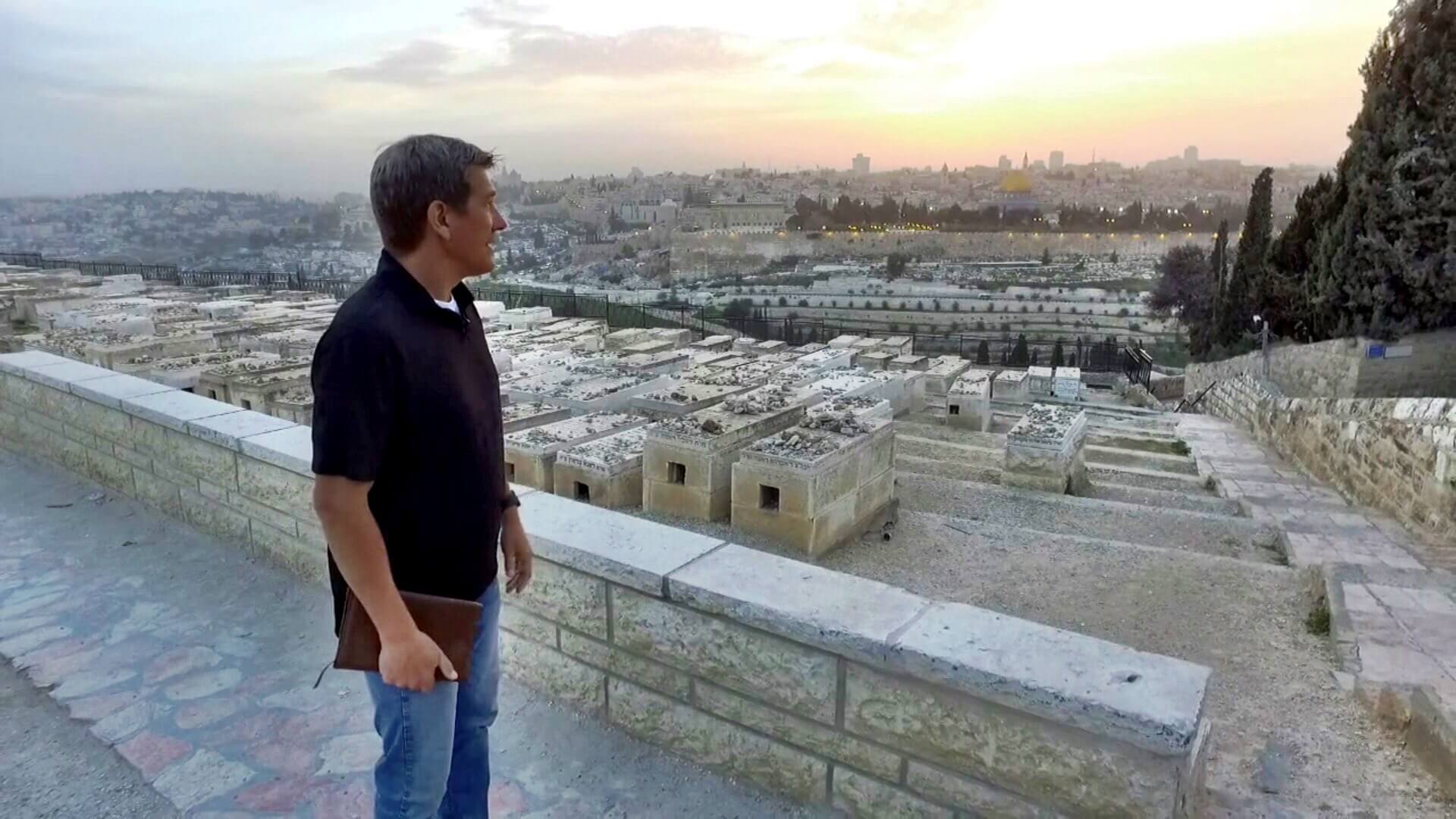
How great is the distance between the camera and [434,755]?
1658mm

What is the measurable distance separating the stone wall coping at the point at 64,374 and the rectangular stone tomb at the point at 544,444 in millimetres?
2783

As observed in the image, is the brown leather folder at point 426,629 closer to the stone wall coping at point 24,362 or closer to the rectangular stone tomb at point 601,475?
the stone wall coping at point 24,362

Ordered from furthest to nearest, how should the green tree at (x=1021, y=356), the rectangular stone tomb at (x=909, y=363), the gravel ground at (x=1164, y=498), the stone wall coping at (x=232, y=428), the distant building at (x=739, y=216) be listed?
the distant building at (x=739, y=216) < the green tree at (x=1021, y=356) < the rectangular stone tomb at (x=909, y=363) < the gravel ground at (x=1164, y=498) < the stone wall coping at (x=232, y=428)

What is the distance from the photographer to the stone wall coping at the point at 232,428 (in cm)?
372

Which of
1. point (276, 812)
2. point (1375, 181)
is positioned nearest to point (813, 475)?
point (276, 812)

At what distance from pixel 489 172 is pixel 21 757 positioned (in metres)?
2.37

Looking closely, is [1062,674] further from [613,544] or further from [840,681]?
[613,544]

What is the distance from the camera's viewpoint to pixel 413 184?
5.08ft

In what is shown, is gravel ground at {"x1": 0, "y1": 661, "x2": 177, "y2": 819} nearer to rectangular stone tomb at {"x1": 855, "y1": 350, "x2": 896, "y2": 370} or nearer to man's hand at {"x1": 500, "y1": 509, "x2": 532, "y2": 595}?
man's hand at {"x1": 500, "y1": 509, "x2": 532, "y2": 595}

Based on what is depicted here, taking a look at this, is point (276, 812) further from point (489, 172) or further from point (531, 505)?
point (489, 172)

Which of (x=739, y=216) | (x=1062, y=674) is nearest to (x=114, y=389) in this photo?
(x=1062, y=674)

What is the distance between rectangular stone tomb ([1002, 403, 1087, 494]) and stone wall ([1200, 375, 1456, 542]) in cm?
260

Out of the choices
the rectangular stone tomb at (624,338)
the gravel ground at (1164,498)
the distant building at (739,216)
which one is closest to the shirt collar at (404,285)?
the gravel ground at (1164,498)

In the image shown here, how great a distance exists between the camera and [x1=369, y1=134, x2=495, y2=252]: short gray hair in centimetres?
154
